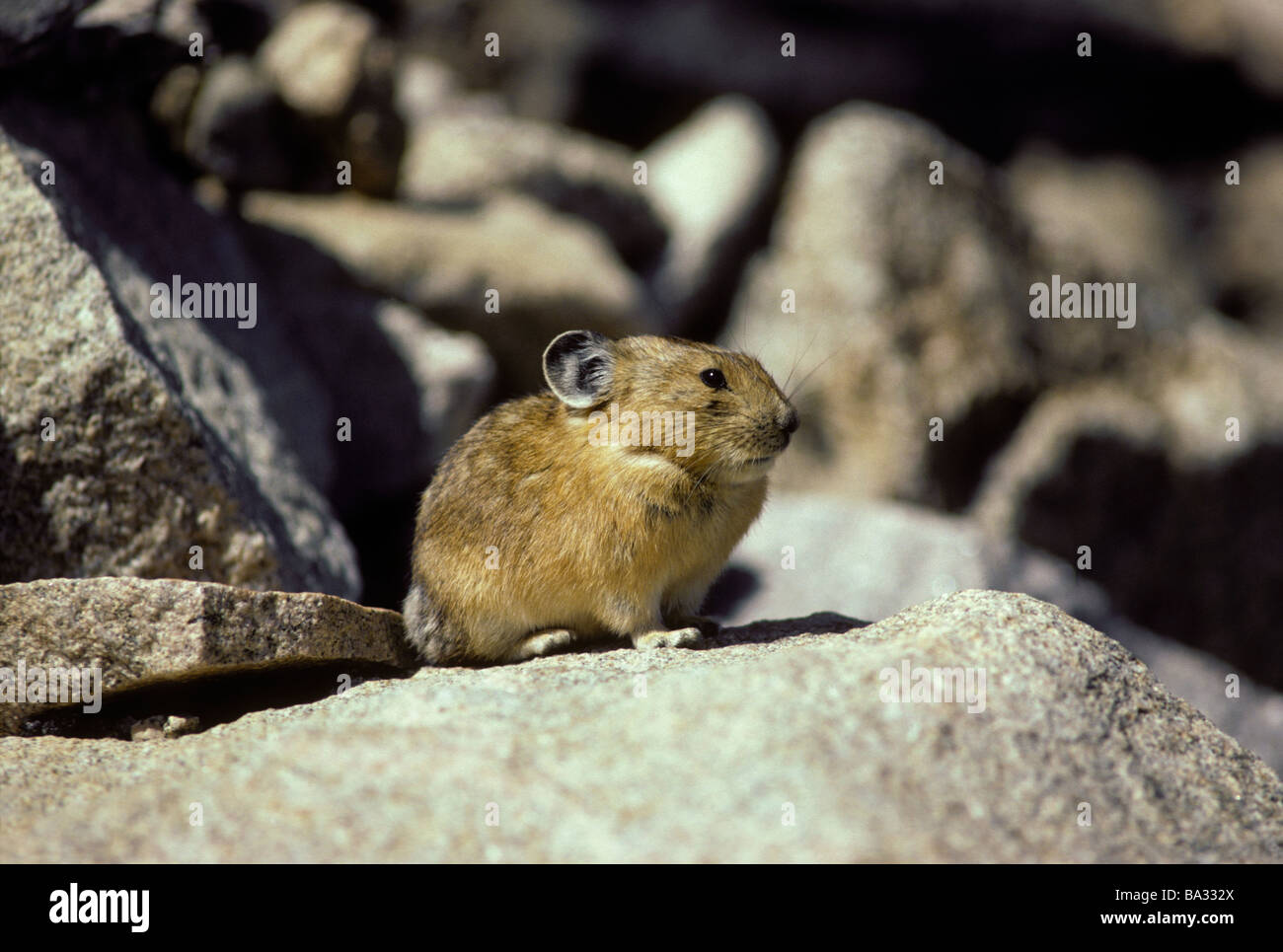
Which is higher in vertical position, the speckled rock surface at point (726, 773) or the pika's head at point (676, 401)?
the pika's head at point (676, 401)

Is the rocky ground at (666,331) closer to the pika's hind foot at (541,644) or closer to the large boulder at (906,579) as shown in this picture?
the large boulder at (906,579)

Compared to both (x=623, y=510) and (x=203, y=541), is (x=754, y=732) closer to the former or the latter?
(x=623, y=510)

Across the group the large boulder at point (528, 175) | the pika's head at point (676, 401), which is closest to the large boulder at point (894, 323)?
the large boulder at point (528, 175)

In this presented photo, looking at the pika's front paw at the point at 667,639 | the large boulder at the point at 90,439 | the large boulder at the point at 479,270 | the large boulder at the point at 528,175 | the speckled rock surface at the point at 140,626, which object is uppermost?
the large boulder at the point at 528,175

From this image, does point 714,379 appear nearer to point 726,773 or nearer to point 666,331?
point 726,773

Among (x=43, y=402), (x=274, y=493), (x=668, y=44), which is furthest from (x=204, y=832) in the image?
(x=668, y=44)
